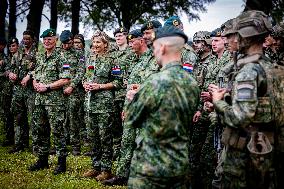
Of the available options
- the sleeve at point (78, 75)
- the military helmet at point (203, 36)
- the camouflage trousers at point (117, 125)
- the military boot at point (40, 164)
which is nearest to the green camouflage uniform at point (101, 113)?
the camouflage trousers at point (117, 125)

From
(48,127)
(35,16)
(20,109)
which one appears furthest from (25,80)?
(35,16)

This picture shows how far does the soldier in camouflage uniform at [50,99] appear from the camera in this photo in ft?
25.4

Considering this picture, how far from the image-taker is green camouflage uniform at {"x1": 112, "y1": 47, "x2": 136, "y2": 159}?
7.68 meters

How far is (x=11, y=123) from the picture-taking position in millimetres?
10906

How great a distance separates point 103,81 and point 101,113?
65 cm

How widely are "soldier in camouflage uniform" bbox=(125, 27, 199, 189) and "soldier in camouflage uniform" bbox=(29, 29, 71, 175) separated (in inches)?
170

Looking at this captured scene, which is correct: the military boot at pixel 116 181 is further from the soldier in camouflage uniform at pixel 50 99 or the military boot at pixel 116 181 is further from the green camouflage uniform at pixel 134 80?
the soldier in camouflage uniform at pixel 50 99

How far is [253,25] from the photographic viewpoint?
4020mm

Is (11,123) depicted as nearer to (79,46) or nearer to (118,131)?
(79,46)

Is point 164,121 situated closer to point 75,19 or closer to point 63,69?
point 63,69

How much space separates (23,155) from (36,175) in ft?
6.34

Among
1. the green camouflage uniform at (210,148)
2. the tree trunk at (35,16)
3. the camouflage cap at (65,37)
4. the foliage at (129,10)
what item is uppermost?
the foliage at (129,10)

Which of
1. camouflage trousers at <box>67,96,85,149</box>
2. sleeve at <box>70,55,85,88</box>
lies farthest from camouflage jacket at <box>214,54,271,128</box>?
camouflage trousers at <box>67,96,85,149</box>

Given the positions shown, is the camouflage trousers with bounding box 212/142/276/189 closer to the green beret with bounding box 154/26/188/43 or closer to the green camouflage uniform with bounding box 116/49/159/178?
the green beret with bounding box 154/26/188/43
